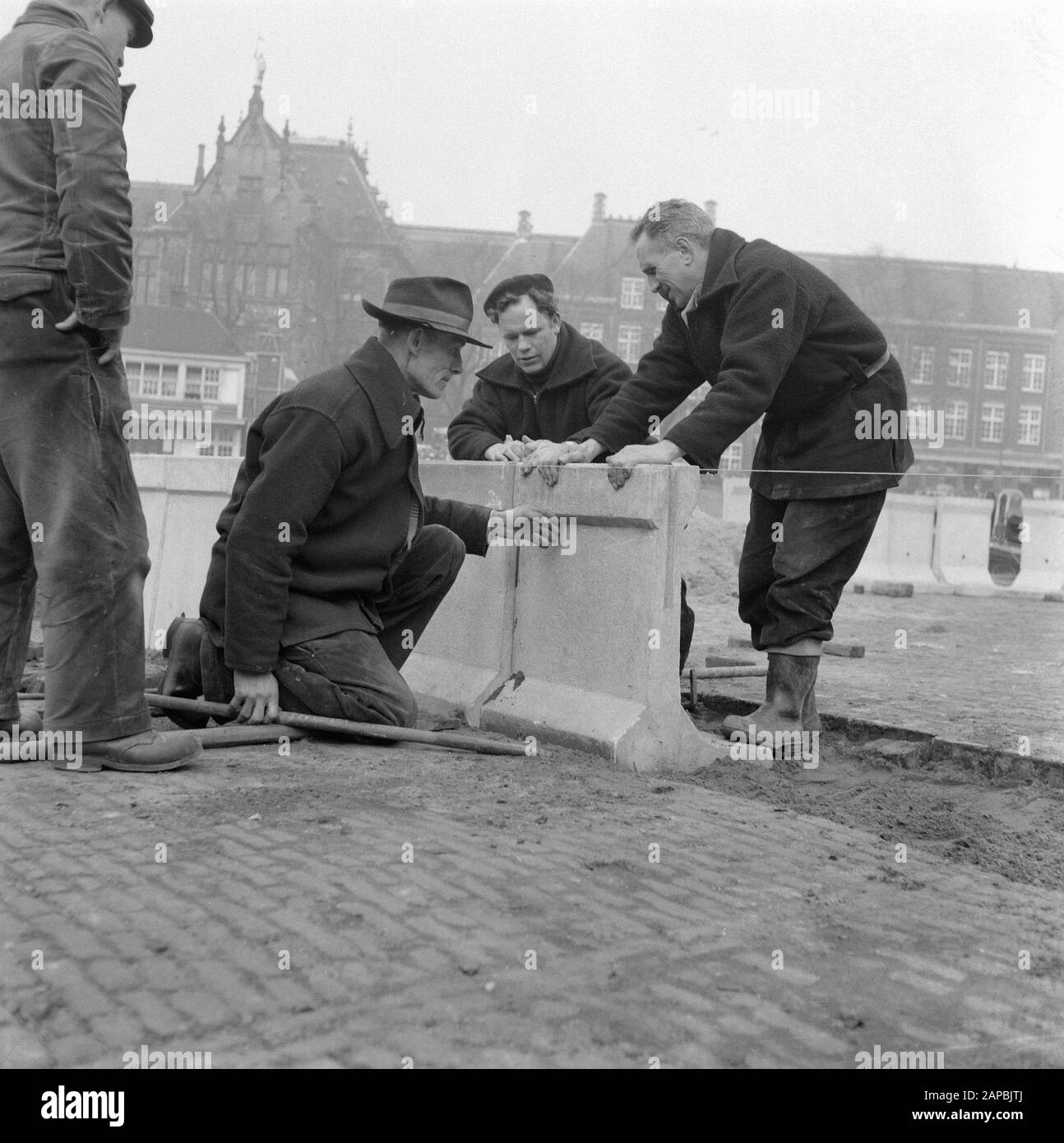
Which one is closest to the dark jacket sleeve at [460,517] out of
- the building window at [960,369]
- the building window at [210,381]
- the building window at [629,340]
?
the building window at [210,381]

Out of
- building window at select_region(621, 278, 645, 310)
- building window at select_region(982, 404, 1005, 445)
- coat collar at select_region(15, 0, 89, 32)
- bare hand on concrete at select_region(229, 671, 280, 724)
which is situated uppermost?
building window at select_region(621, 278, 645, 310)

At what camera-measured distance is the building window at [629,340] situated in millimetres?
68875

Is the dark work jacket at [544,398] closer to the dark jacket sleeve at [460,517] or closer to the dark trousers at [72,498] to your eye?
the dark jacket sleeve at [460,517]

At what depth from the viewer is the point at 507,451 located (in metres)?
6.30

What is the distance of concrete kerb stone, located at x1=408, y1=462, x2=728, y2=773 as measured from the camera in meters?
5.26

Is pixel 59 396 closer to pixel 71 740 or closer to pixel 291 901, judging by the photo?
pixel 71 740

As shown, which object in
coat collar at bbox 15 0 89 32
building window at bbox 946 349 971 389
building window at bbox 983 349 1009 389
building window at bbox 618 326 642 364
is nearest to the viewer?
coat collar at bbox 15 0 89 32

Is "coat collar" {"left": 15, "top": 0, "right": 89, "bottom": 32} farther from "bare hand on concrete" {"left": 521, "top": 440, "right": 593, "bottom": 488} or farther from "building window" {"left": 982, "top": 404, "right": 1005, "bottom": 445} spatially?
"building window" {"left": 982, "top": 404, "right": 1005, "bottom": 445}

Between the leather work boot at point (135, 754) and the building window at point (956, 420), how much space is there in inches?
2847

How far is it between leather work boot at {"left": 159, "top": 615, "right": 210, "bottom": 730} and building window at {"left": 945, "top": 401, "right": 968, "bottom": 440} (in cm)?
7133

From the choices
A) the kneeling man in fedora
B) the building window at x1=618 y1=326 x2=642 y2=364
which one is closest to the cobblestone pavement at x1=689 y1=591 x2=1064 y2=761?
the kneeling man in fedora

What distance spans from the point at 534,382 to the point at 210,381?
58.6 metres

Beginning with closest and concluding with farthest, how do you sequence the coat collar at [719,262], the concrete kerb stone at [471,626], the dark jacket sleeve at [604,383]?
the coat collar at [719,262] → the concrete kerb stone at [471,626] → the dark jacket sleeve at [604,383]

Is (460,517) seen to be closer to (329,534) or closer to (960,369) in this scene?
(329,534)
